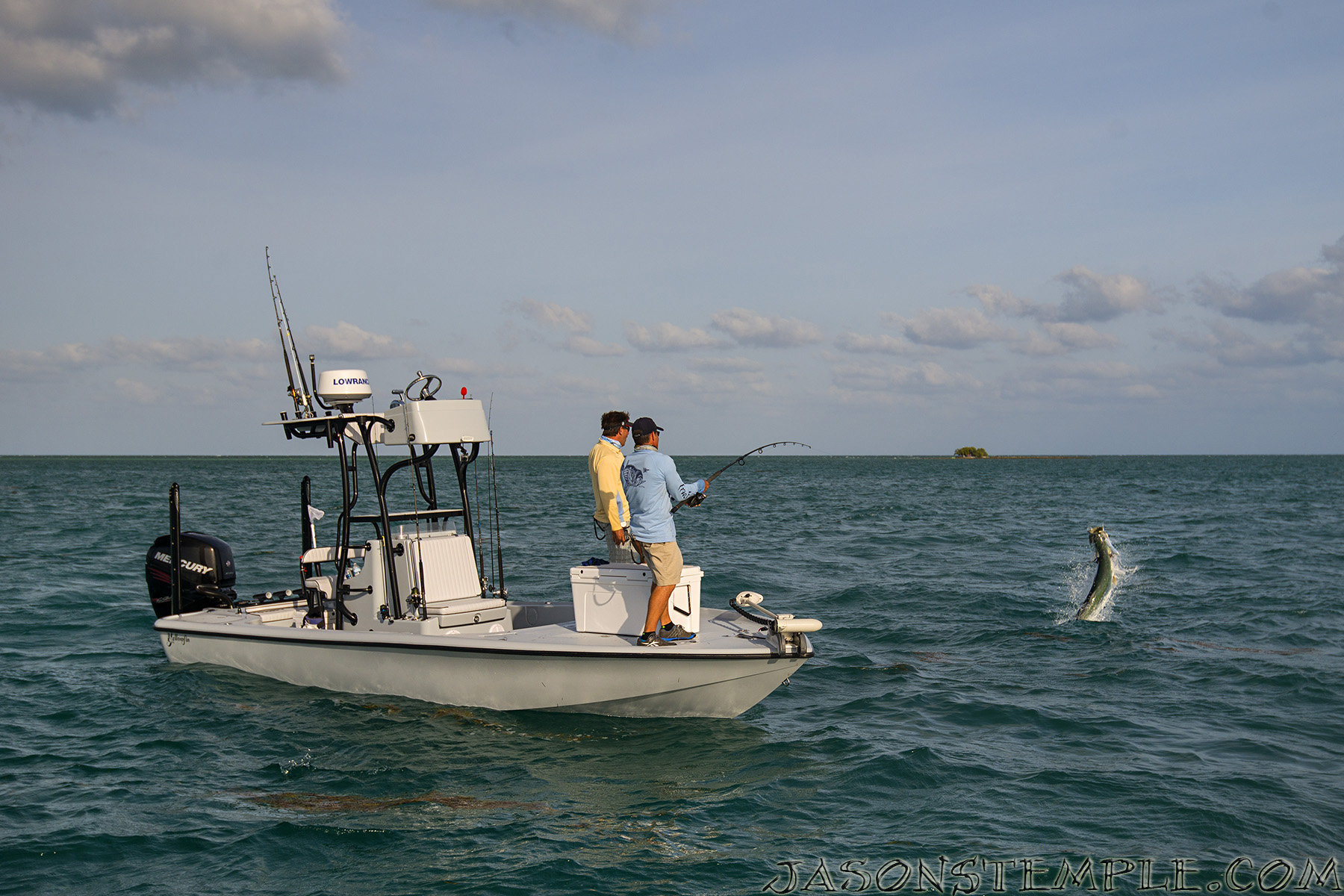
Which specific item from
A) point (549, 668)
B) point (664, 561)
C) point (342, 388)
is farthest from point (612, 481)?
point (342, 388)

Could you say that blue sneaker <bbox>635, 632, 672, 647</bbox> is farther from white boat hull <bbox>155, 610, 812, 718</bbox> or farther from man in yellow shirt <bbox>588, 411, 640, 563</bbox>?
man in yellow shirt <bbox>588, 411, 640, 563</bbox>

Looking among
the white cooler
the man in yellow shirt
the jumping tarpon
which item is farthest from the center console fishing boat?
the jumping tarpon

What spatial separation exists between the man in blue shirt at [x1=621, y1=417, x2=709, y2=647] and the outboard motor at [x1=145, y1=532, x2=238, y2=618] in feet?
18.7

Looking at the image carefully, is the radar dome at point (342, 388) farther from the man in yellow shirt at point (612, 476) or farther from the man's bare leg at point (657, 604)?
the man's bare leg at point (657, 604)

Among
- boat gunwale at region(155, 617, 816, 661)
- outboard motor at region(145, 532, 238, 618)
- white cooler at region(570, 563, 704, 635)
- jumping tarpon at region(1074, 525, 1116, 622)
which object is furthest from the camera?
jumping tarpon at region(1074, 525, 1116, 622)

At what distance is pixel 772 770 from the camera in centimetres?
749

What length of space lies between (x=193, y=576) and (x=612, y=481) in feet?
19.3

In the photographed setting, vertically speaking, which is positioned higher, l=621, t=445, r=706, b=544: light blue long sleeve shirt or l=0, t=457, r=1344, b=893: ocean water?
l=621, t=445, r=706, b=544: light blue long sleeve shirt

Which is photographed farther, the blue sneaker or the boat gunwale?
the blue sneaker

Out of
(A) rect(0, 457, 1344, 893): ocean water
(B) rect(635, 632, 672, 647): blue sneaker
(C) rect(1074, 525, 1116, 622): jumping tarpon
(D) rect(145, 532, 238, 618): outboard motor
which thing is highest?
(D) rect(145, 532, 238, 618): outboard motor

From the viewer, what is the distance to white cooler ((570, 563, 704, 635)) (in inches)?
325

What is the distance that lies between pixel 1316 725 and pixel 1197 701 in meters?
1.02

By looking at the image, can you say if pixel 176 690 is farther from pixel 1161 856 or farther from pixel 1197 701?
pixel 1197 701

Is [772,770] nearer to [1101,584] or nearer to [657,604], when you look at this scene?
[657,604]
